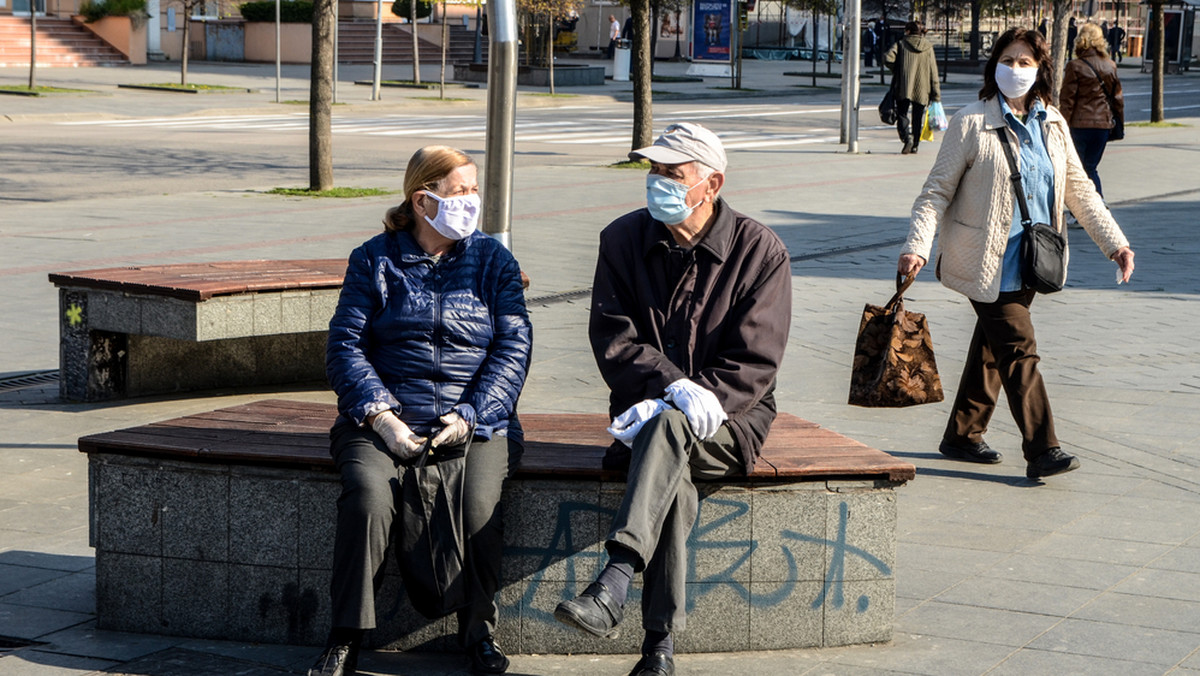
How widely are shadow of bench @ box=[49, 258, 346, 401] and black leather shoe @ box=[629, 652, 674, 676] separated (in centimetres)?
347

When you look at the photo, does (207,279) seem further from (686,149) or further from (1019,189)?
(1019,189)

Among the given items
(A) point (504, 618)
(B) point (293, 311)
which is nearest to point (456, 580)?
(A) point (504, 618)

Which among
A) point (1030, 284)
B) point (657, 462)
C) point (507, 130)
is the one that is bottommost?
point (657, 462)

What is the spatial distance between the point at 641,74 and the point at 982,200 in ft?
42.6

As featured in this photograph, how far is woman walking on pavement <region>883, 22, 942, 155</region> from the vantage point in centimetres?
2044

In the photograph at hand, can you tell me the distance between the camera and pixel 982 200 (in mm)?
5719

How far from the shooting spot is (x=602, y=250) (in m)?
4.14

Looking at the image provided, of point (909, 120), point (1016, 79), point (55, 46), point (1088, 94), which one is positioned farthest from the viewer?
point (55, 46)

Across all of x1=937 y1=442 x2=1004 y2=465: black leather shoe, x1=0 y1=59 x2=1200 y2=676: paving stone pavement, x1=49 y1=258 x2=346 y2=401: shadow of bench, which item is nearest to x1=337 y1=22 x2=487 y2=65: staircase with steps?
x1=0 y1=59 x2=1200 y2=676: paving stone pavement

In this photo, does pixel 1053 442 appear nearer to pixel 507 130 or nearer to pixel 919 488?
pixel 919 488

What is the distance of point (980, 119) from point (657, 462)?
2.66 metres

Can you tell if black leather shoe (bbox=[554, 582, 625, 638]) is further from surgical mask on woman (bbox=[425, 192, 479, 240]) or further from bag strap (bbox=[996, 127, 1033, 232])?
bag strap (bbox=[996, 127, 1033, 232])

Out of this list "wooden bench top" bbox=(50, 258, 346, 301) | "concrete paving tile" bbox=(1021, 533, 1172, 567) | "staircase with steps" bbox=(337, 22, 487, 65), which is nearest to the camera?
"concrete paving tile" bbox=(1021, 533, 1172, 567)

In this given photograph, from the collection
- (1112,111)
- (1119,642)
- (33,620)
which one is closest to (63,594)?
(33,620)
